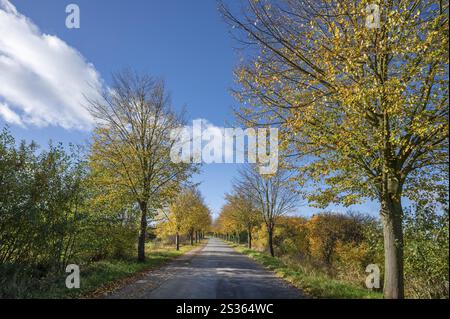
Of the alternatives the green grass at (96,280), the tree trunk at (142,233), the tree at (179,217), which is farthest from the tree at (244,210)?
the green grass at (96,280)

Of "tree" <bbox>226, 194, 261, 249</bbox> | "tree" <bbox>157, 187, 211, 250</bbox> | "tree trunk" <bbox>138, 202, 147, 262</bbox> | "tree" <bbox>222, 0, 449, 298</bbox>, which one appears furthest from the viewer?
"tree" <bbox>226, 194, 261, 249</bbox>

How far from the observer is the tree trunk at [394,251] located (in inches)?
359

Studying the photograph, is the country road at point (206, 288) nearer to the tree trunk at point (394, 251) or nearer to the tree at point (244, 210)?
the tree trunk at point (394, 251)

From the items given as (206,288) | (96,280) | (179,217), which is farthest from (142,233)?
(179,217)

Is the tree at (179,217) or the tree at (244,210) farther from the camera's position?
the tree at (244,210)

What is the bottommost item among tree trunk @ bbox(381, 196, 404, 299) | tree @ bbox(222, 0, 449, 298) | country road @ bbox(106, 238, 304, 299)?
country road @ bbox(106, 238, 304, 299)

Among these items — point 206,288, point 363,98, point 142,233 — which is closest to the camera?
point 363,98

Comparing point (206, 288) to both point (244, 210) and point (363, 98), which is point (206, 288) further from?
point (244, 210)

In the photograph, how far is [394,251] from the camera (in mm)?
9266

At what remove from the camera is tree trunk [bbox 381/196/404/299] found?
9.12 meters

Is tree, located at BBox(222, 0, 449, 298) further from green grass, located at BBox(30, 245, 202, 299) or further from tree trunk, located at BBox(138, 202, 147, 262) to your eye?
tree trunk, located at BBox(138, 202, 147, 262)

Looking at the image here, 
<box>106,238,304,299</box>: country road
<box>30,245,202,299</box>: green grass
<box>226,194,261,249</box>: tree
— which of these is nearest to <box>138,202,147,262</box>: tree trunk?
<box>30,245,202,299</box>: green grass
